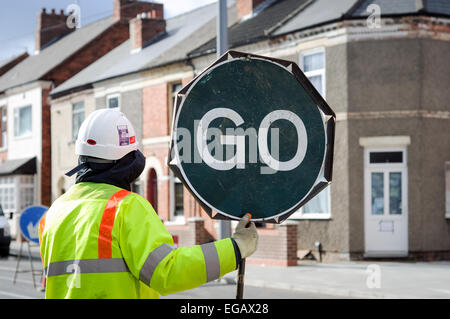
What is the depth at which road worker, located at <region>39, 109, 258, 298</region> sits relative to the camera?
8.45 feet

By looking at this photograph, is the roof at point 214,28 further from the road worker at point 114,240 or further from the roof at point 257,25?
the road worker at point 114,240

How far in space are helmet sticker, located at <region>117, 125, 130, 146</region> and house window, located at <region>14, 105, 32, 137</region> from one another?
3309 centimetres

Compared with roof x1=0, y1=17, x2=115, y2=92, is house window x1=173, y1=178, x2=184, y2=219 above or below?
below

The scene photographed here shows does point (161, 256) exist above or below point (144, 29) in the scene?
below

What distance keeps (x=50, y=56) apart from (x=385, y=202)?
2313 centimetres

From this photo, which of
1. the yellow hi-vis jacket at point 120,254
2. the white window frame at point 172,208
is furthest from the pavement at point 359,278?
the yellow hi-vis jacket at point 120,254

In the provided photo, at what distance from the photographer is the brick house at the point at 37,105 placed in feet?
111

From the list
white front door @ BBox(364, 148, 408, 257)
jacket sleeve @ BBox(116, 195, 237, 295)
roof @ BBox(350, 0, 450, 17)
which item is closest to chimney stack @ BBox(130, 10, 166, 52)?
roof @ BBox(350, 0, 450, 17)

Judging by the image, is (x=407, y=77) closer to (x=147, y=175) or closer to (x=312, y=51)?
(x=312, y=51)

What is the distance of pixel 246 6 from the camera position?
2566 cm

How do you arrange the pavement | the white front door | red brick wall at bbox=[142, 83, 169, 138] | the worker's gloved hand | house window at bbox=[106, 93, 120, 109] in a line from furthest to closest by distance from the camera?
house window at bbox=[106, 93, 120, 109]
red brick wall at bbox=[142, 83, 169, 138]
the white front door
the pavement
the worker's gloved hand

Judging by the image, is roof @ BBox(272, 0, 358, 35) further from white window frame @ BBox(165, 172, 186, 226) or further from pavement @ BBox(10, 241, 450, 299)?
white window frame @ BBox(165, 172, 186, 226)

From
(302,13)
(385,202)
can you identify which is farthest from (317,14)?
(385,202)

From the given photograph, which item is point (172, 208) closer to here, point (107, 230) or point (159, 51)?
point (159, 51)
